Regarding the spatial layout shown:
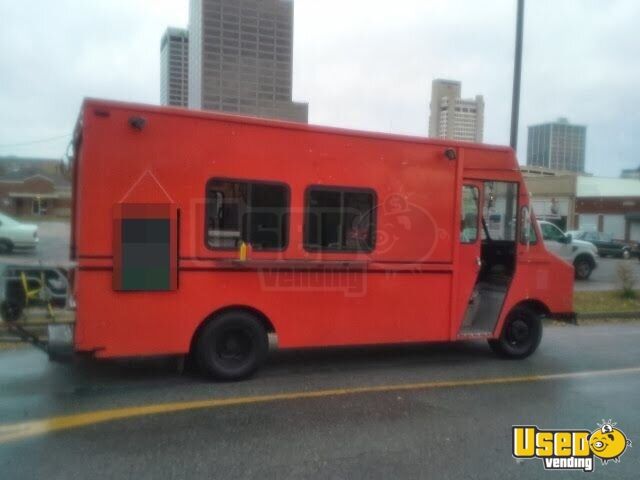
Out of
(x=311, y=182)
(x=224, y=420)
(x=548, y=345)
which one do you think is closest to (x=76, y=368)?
(x=224, y=420)

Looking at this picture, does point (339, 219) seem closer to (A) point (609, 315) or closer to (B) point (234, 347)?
(B) point (234, 347)

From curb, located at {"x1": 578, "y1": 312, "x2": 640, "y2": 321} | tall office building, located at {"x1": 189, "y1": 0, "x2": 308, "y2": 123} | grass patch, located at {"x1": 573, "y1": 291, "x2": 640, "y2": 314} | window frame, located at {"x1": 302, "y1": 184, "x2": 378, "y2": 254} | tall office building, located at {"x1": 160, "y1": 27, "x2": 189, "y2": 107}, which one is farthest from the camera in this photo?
grass patch, located at {"x1": 573, "y1": 291, "x2": 640, "y2": 314}

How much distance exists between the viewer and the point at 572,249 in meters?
18.7

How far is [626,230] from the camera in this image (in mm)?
43875

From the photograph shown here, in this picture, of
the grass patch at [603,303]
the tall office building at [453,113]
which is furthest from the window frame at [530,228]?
the tall office building at [453,113]

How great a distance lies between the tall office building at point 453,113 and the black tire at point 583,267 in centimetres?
733

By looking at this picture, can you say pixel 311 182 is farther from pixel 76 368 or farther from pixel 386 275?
pixel 76 368

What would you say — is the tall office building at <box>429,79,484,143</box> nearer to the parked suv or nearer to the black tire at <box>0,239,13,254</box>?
the black tire at <box>0,239,13,254</box>

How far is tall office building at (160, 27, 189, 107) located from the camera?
437 inches

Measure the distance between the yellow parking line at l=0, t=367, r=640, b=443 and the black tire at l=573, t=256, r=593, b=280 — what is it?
12.5m

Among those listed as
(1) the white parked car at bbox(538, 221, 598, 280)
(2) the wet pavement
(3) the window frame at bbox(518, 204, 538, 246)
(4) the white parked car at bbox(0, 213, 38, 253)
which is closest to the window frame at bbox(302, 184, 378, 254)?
(2) the wet pavement

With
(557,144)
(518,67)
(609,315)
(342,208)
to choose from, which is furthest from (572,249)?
(557,144)

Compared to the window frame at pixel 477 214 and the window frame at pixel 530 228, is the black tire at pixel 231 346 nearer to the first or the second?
the window frame at pixel 477 214

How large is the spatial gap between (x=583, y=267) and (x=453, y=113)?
863 centimetres
